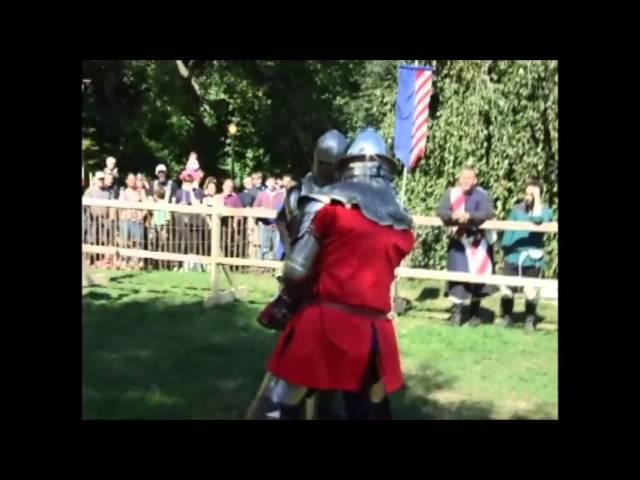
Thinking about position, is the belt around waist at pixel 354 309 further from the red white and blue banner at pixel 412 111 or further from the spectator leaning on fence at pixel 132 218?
the spectator leaning on fence at pixel 132 218

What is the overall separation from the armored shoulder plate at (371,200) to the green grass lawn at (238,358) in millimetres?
1586

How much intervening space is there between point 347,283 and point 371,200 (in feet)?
1.18

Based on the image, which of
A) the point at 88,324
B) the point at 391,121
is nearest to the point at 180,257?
the point at 88,324

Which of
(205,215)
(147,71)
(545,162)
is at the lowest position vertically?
(205,215)

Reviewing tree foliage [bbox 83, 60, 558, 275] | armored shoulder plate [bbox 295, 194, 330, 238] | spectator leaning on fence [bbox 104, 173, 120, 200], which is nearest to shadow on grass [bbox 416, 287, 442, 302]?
tree foliage [bbox 83, 60, 558, 275]

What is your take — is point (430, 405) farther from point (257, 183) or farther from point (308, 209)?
point (257, 183)

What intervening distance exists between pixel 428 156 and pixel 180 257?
297cm

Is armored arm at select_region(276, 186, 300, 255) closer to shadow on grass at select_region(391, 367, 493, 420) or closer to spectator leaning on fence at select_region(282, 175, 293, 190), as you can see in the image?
shadow on grass at select_region(391, 367, 493, 420)

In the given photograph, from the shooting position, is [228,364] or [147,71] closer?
[228,364]

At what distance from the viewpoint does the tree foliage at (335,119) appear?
8.32 m

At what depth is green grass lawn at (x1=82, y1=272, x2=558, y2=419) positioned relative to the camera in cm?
518

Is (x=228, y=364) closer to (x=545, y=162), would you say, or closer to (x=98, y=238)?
(x=98, y=238)

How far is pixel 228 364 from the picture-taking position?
5.79m

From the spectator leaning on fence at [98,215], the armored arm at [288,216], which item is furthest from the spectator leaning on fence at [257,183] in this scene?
the armored arm at [288,216]
